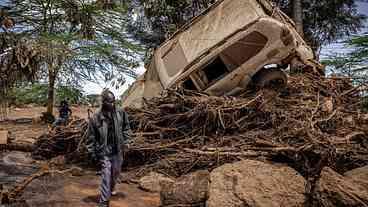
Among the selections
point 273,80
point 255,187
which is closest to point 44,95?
point 273,80

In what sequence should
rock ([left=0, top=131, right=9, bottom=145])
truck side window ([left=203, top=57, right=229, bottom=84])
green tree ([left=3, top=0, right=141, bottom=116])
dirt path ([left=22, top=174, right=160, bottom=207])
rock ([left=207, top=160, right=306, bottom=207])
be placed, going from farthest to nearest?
green tree ([left=3, top=0, right=141, bottom=116]) < rock ([left=0, top=131, right=9, bottom=145]) < truck side window ([left=203, top=57, right=229, bottom=84]) < dirt path ([left=22, top=174, right=160, bottom=207]) < rock ([left=207, top=160, right=306, bottom=207])

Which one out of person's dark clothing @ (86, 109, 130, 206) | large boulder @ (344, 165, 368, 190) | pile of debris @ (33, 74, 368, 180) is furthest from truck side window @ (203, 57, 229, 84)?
large boulder @ (344, 165, 368, 190)

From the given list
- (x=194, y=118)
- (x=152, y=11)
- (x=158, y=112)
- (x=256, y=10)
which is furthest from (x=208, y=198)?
(x=152, y=11)

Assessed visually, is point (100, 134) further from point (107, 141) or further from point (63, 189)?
point (63, 189)

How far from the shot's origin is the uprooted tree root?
6.84 m

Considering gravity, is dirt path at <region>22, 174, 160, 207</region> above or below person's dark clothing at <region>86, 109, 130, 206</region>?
below

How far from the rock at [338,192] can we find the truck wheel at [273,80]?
4241 mm

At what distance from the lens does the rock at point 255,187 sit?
16.6 feet

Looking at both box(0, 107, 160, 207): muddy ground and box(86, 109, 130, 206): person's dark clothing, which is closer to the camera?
box(86, 109, 130, 206): person's dark clothing

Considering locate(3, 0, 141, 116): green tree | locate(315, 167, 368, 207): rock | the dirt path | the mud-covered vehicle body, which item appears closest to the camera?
locate(315, 167, 368, 207): rock

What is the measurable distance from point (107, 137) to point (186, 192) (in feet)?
3.98

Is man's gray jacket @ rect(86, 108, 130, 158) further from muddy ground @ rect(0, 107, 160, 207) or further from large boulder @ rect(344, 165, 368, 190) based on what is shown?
large boulder @ rect(344, 165, 368, 190)

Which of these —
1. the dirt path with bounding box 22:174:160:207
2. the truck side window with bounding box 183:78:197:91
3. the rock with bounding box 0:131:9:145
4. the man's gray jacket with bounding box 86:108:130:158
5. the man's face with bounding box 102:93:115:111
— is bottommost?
the dirt path with bounding box 22:174:160:207

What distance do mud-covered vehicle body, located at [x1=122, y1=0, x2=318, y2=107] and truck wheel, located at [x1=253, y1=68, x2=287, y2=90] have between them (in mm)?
21
